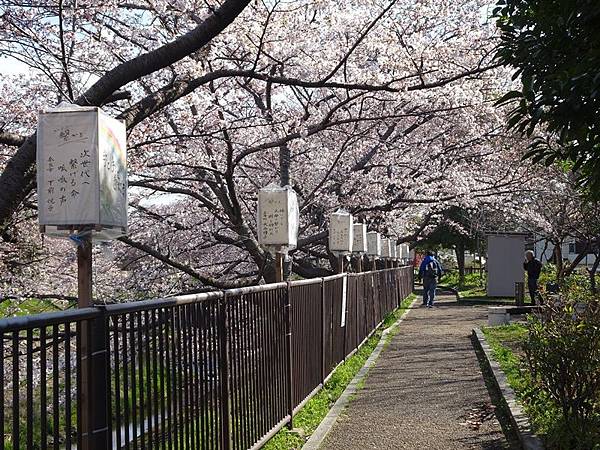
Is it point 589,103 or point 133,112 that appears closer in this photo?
point 589,103

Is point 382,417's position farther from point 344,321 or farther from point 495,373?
point 344,321

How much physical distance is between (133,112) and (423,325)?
13003mm

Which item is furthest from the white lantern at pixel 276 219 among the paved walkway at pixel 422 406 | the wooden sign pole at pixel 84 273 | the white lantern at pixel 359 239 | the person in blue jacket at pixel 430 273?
the person in blue jacket at pixel 430 273

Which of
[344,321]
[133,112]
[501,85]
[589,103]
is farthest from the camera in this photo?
[501,85]

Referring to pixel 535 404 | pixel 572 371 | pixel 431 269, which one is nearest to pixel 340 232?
pixel 535 404

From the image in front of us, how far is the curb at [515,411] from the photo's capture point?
6.43 metres

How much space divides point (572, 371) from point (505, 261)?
69.6ft

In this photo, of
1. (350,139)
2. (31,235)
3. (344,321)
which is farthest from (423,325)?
(31,235)

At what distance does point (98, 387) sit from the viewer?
3447 mm

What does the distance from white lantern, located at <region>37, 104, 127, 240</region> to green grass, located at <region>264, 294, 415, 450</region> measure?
3.59 m

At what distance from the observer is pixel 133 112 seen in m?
7.75

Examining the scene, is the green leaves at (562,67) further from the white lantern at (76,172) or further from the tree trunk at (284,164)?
the tree trunk at (284,164)

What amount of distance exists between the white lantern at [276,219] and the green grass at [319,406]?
6.28 ft

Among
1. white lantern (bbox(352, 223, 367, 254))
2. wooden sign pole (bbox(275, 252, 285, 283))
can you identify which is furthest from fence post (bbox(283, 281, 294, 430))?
white lantern (bbox(352, 223, 367, 254))
